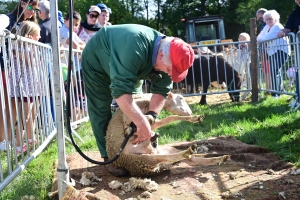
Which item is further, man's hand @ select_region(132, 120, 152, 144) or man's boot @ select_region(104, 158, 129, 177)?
man's boot @ select_region(104, 158, 129, 177)

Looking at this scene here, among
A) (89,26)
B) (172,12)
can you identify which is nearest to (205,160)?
(89,26)

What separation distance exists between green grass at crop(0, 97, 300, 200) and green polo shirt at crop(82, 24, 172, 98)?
1.16 metres

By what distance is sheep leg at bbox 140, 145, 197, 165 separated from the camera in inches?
123

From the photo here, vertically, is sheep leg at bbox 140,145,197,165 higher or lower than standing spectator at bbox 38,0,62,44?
lower

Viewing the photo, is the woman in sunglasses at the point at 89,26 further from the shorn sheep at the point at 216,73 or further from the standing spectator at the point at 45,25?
the shorn sheep at the point at 216,73

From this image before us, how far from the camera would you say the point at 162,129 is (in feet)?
18.8

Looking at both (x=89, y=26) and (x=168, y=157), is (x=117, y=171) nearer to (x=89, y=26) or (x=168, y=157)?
(x=168, y=157)

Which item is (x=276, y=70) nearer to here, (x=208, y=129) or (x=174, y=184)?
(x=208, y=129)

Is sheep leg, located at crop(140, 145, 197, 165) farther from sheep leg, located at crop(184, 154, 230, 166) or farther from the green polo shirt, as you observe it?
the green polo shirt

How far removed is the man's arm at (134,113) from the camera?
9.35ft

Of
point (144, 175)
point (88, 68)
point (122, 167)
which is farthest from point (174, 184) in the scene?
point (88, 68)

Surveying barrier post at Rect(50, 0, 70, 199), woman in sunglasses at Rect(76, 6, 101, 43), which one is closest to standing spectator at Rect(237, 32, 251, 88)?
woman in sunglasses at Rect(76, 6, 101, 43)

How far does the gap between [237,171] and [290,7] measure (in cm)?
2120

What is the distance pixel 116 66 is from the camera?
9.46ft
